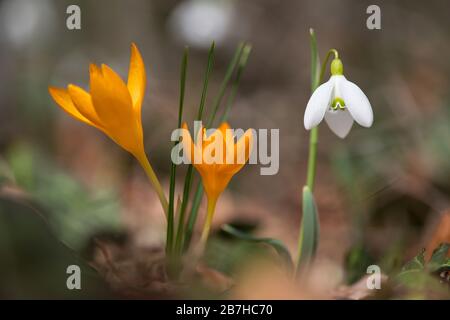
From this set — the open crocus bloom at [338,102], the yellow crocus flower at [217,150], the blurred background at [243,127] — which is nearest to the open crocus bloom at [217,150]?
the yellow crocus flower at [217,150]

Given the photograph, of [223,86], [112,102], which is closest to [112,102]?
[112,102]

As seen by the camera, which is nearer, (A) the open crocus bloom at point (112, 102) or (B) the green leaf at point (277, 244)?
(A) the open crocus bloom at point (112, 102)

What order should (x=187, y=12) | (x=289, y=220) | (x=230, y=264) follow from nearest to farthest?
(x=230, y=264) < (x=289, y=220) < (x=187, y=12)

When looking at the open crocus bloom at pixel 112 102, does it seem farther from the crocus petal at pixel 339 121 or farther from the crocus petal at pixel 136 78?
the crocus petal at pixel 339 121

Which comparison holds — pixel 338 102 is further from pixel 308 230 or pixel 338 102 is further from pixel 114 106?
pixel 114 106

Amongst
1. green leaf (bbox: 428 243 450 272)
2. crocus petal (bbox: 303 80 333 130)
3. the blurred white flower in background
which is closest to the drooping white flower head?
crocus petal (bbox: 303 80 333 130)

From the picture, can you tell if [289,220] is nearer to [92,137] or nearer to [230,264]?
[230,264]
